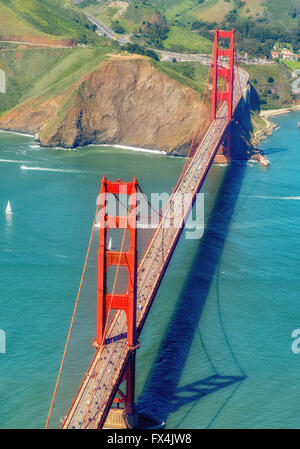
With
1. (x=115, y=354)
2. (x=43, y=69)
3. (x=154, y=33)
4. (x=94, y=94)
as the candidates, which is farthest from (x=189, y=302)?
(x=154, y=33)

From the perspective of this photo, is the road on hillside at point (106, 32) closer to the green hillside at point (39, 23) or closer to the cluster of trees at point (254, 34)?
the green hillside at point (39, 23)

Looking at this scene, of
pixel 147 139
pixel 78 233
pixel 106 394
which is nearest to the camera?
pixel 106 394

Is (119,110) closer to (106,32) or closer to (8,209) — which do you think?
(8,209)

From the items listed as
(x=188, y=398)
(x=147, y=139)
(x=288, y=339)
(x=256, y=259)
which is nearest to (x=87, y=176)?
(x=147, y=139)

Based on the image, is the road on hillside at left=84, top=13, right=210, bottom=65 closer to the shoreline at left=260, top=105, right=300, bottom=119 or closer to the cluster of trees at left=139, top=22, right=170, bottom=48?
the cluster of trees at left=139, top=22, right=170, bottom=48

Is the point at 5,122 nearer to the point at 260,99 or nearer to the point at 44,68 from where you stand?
the point at 44,68

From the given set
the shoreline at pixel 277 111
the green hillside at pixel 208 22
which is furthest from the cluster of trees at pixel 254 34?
the shoreline at pixel 277 111
